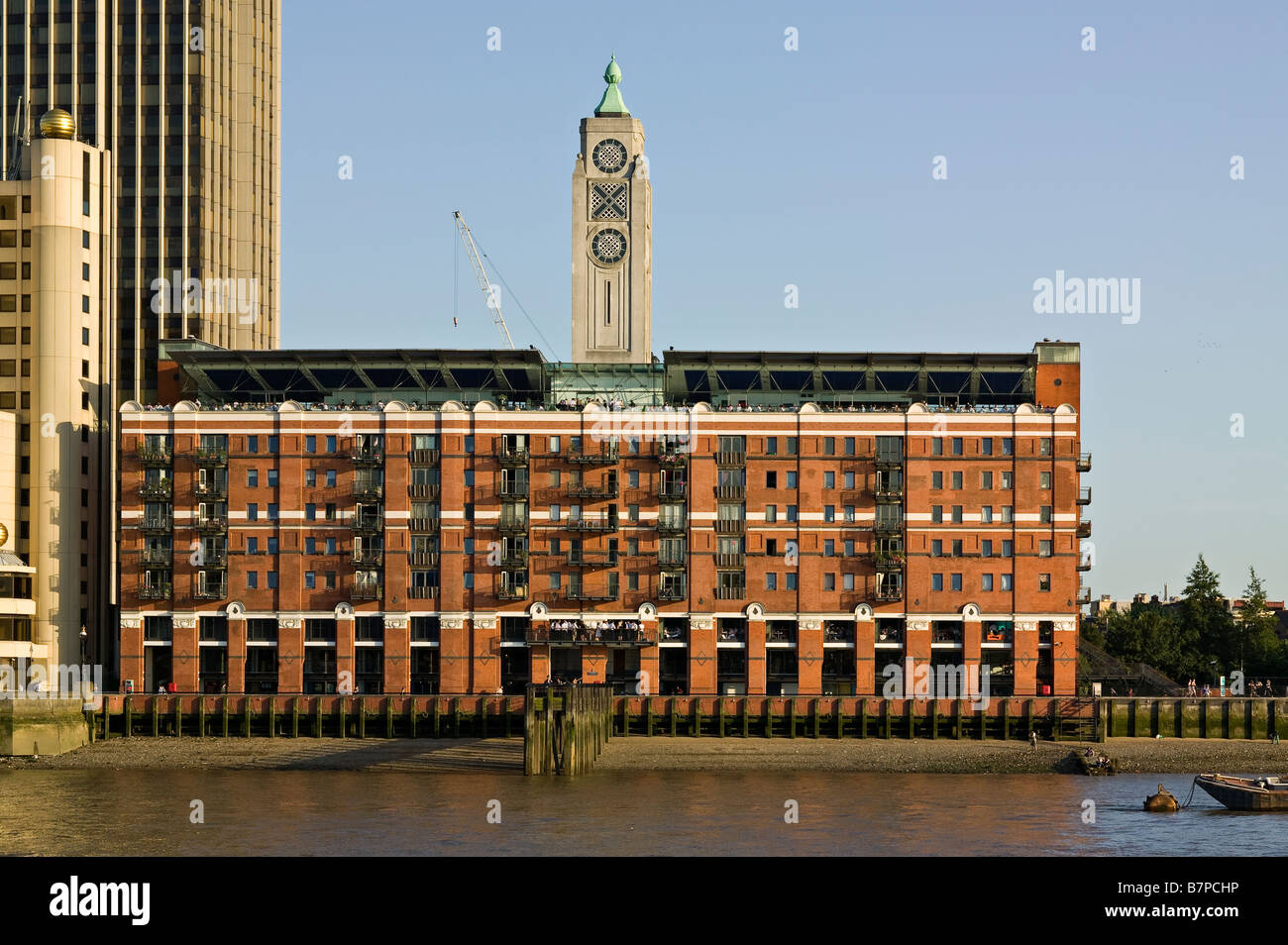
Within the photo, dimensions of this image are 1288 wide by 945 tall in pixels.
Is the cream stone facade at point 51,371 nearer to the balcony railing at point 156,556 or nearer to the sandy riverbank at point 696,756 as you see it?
the balcony railing at point 156,556

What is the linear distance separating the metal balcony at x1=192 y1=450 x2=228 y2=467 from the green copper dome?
162 feet

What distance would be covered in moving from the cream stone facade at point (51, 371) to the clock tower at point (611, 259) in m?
42.5

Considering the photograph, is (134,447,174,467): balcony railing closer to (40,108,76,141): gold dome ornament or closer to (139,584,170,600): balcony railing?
(139,584,170,600): balcony railing

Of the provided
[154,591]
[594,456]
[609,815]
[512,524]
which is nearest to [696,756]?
[512,524]

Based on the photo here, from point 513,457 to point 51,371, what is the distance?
3869 cm

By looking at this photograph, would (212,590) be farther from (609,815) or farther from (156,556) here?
(609,815)

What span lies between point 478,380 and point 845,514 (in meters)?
32.9

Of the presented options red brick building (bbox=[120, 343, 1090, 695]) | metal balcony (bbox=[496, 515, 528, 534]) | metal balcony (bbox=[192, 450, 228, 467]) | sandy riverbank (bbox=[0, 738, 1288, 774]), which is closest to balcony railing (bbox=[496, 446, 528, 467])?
red brick building (bbox=[120, 343, 1090, 695])

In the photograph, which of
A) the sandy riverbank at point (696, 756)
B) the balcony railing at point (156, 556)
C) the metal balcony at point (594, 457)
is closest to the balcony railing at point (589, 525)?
the metal balcony at point (594, 457)

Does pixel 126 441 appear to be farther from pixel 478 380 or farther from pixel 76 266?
pixel 478 380

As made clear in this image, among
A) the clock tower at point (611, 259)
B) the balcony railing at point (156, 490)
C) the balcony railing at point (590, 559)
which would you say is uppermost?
the clock tower at point (611, 259)

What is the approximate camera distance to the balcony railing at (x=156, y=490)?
466ft

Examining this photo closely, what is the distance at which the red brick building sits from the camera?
140625 mm

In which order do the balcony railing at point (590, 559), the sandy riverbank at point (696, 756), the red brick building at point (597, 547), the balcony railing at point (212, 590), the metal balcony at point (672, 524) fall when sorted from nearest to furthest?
the sandy riverbank at point (696, 756), the red brick building at point (597, 547), the balcony railing at point (212, 590), the balcony railing at point (590, 559), the metal balcony at point (672, 524)
